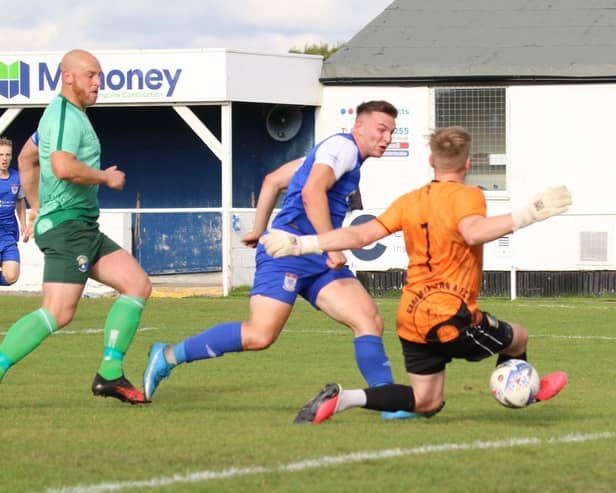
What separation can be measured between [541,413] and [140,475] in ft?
10.1

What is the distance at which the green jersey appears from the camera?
27.7 feet

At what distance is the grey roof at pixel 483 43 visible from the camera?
25562mm

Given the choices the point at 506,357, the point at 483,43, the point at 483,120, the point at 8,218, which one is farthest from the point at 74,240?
the point at 483,43

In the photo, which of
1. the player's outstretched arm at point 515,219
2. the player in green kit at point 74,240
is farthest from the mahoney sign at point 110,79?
the player's outstretched arm at point 515,219

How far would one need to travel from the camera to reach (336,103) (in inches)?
1056

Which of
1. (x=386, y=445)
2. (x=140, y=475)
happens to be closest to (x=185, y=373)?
(x=386, y=445)

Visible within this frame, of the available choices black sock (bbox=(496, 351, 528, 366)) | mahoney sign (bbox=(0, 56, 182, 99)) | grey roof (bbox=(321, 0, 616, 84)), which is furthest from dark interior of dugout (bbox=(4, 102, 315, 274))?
black sock (bbox=(496, 351, 528, 366))

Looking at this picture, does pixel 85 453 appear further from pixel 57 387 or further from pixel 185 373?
pixel 185 373

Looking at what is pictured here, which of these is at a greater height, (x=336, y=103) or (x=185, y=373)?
(x=336, y=103)

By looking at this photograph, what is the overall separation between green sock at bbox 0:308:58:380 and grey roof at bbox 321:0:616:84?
711 inches

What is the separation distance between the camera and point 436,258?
717 centimetres

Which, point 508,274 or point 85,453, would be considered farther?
A: point 508,274

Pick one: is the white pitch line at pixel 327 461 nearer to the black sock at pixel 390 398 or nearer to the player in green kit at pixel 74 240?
the black sock at pixel 390 398

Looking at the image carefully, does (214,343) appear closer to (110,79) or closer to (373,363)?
(373,363)
